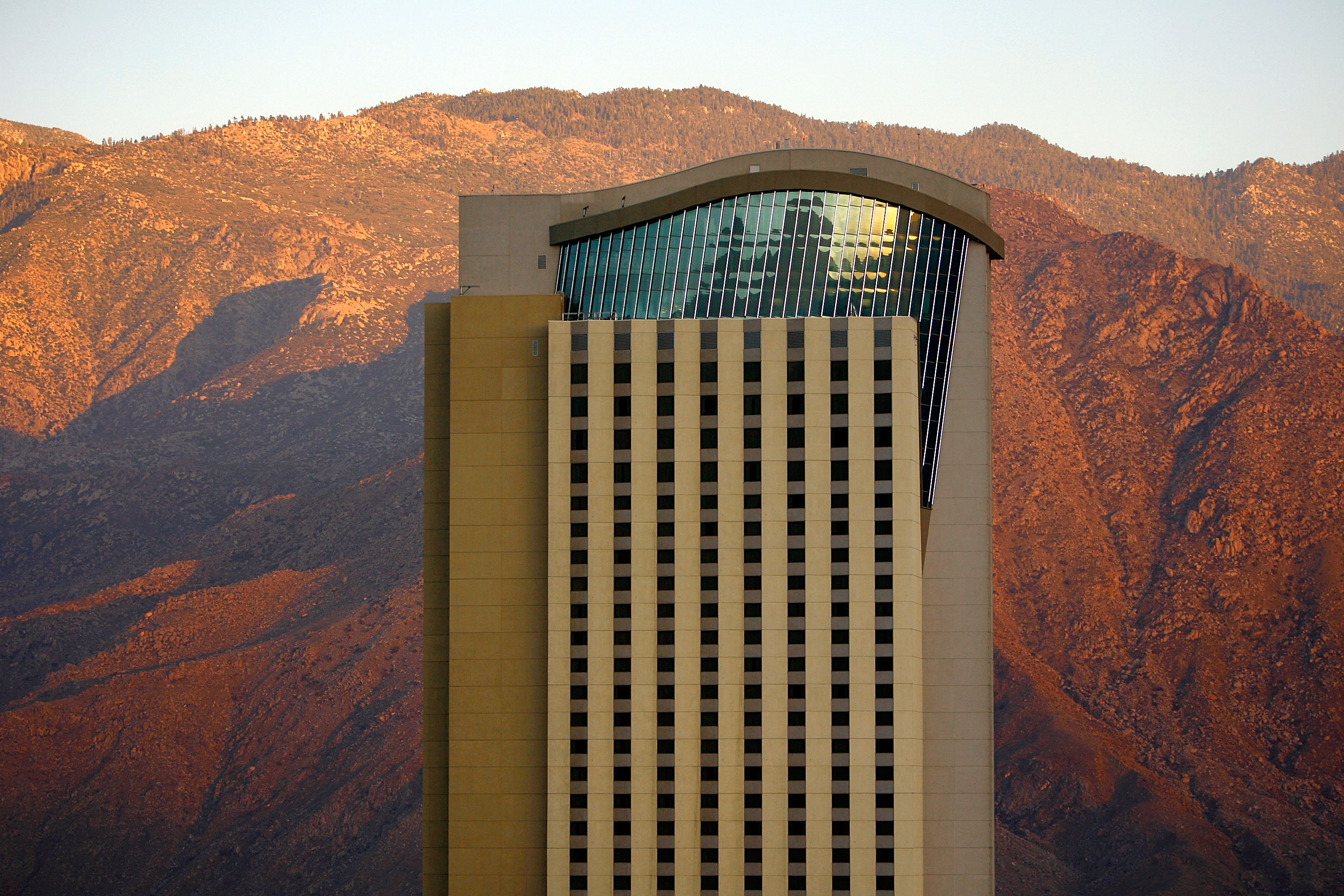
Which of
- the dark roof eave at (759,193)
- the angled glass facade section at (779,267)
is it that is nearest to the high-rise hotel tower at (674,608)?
the angled glass facade section at (779,267)

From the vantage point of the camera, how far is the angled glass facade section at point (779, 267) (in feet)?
458

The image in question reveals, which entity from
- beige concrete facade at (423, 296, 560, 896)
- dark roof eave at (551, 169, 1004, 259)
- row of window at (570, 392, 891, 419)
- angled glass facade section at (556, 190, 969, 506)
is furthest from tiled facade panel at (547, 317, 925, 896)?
dark roof eave at (551, 169, 1004, 259)

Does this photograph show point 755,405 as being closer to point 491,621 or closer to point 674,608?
point 674,608

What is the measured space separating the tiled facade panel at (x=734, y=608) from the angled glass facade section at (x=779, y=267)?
1632 centimetres

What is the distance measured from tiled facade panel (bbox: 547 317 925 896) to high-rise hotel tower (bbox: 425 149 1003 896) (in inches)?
5.6

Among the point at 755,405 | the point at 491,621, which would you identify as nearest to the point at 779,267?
the point at 755,405

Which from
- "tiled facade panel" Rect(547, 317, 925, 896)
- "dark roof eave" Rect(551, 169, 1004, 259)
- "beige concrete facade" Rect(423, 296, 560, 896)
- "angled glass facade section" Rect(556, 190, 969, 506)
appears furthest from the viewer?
"dark roof eave" Rect(551, 169, 1004, 259)

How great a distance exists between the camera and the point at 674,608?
121938 millimetres

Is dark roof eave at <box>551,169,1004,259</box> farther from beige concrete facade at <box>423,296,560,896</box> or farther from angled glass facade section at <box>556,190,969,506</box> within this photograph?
beige concrete facade at <box>423,296,560,896</box>

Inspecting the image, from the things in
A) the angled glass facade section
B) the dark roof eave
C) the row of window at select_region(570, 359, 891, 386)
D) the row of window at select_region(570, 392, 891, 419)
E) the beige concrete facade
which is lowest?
the beige concrete facade

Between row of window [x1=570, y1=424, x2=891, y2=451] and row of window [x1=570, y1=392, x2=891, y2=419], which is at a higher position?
row of window [x1=570, y1=392, x2=891, y2=419]

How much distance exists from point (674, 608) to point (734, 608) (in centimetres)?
381

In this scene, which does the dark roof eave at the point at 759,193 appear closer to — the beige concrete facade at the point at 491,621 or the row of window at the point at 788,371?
the beige concrete facade at the point at 491,621

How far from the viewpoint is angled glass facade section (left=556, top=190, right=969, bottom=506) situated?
13962 cm
